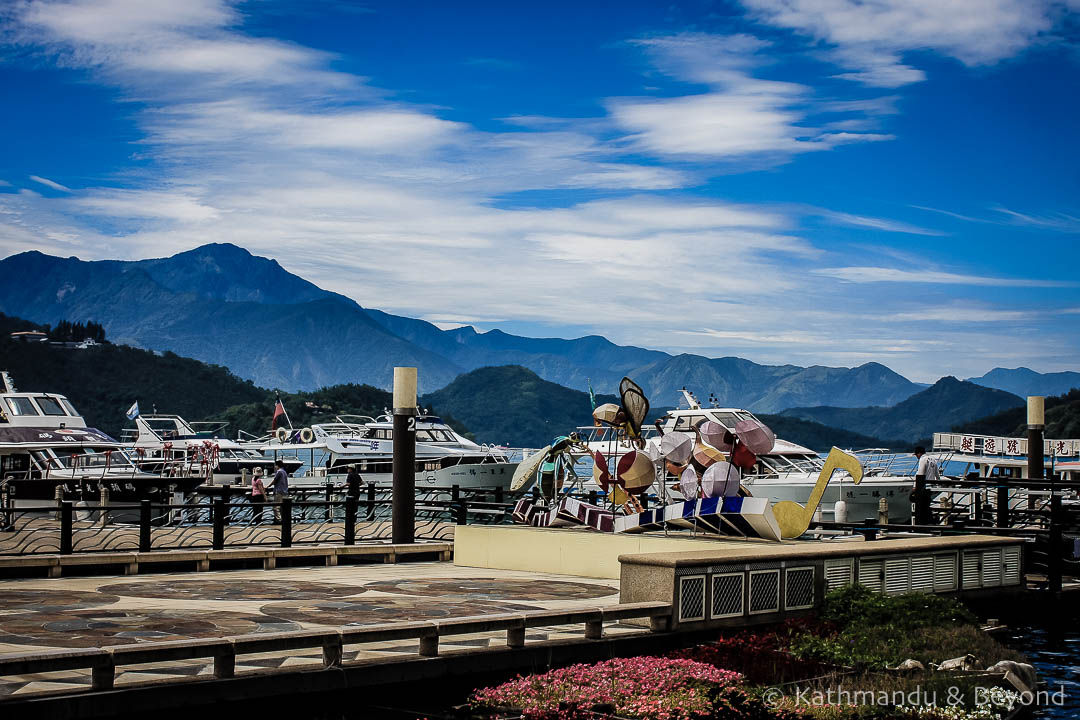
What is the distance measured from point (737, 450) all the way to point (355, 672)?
26.0 feet

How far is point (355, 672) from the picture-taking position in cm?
979

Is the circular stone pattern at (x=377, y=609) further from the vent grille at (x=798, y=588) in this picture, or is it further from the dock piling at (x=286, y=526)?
the dock piling at (x=286, y=526)

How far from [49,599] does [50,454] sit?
31.7 meters

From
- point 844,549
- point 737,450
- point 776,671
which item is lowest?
point 776,671

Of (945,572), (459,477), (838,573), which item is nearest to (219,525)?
(838,573)

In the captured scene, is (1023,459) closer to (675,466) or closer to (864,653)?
(675,466)

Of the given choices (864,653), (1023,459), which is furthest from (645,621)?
(1023,459)

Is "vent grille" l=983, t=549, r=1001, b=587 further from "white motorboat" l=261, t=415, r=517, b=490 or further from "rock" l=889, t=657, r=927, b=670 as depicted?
"white motorboat" l=261, t=415, r=517, b=490

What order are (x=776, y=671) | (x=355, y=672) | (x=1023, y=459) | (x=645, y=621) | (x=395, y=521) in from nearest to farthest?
1. (x=355, y=672)
2. (x=776, y=671)
3. (x=645, y=621)
4. (x=395, y=521)
5. (x=1023, y=459)

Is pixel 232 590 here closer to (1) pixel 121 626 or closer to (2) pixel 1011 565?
(1) pixel 121 626

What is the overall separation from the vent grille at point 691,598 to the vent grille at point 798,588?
1.39 m

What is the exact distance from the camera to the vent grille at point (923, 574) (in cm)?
1487

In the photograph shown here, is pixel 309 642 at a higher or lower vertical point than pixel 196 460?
higher

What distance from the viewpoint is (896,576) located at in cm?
1457
